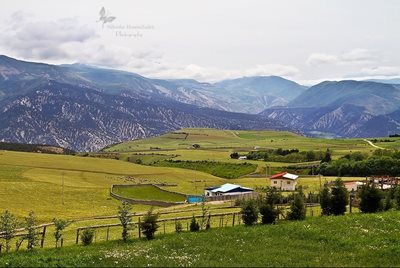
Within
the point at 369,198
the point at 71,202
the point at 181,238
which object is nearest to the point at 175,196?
the point at 71,202

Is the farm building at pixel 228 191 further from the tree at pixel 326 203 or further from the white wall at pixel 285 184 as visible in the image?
the tree at pixel 326 203

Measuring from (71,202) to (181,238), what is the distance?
206 feet

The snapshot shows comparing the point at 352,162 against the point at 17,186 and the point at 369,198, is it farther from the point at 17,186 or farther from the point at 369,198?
the point at 369,198

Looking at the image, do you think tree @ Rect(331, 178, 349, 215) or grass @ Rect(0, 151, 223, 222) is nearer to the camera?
tree @ Rect(331, 178, 349, 215)

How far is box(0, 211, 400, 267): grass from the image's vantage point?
89.8 ft

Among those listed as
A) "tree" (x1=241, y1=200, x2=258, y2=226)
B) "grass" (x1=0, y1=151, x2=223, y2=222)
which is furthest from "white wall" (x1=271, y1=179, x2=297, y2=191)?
"tree" (x1=241, y1=200, x2=258, y2=226)

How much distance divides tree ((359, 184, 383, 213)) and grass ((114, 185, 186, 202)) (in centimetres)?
6117

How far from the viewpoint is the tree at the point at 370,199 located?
48.0m

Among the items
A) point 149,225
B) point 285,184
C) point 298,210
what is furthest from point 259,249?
point 285,184

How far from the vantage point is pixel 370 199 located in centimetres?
4838

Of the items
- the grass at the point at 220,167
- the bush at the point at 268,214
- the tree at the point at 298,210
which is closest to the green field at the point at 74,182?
the grass at the point at 220,167

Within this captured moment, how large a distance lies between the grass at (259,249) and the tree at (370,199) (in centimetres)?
821

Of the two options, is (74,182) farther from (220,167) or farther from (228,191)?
(220,167)

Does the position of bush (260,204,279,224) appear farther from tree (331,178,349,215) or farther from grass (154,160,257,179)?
grass (154,160,257,179)
